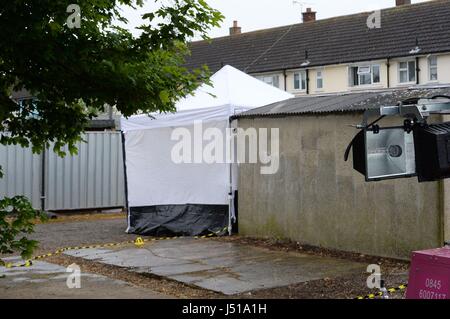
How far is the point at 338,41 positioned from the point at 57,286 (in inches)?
1124

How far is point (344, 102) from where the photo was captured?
11484mm

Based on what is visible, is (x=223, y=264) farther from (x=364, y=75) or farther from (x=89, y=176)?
(x=364, y=75)

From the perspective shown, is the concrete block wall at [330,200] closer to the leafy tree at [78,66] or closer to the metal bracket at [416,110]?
the leafy tree at [78,66]

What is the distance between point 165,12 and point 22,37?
141 cm

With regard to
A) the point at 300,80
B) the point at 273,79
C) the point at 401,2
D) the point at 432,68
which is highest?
the point at 401,2

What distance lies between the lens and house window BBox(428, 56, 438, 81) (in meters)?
30.4

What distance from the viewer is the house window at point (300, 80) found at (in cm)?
3594

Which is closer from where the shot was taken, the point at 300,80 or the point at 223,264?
the point at 223,264

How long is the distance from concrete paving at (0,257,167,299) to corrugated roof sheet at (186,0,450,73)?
69.6 feet

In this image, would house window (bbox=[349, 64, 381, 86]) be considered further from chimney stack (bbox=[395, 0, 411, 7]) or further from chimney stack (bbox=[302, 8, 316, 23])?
chimney stack (bbox=[302, 8, 316, 23])

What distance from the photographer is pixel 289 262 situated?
415 inches

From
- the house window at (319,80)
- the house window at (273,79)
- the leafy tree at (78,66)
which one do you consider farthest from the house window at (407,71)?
the leafy tree at (78,66)

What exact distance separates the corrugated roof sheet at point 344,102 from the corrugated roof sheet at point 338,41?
1765 cm

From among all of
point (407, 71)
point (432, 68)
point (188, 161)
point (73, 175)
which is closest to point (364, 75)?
point (407, 71)
